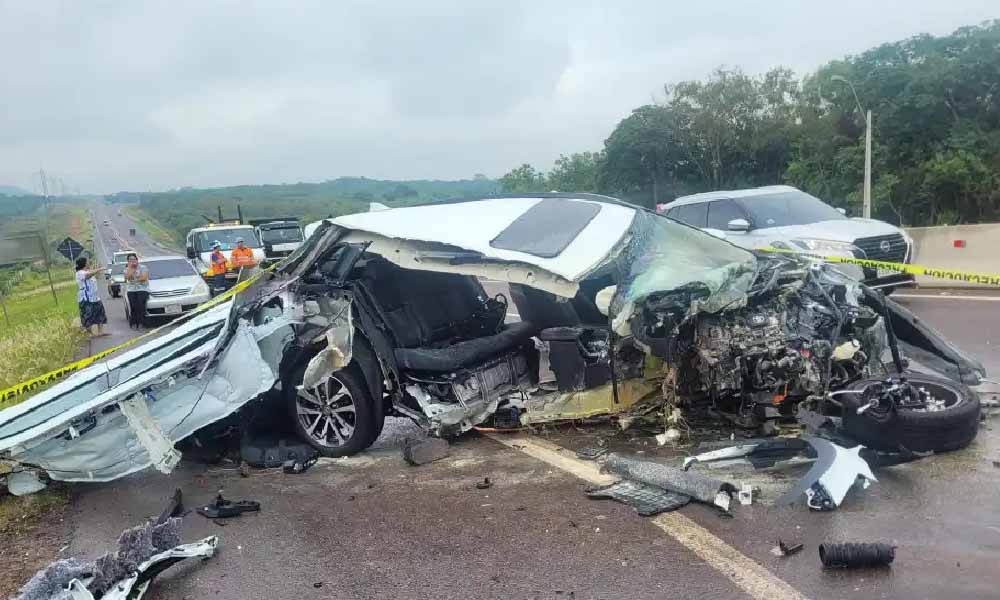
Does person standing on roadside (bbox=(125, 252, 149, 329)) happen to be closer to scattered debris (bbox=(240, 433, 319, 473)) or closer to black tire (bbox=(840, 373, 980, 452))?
scattered debris (bbox=(240, 433, 319, 473))

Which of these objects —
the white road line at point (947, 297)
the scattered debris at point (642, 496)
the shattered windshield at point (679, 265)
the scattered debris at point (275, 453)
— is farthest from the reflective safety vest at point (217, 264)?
the scattered debris at point (642, 496)

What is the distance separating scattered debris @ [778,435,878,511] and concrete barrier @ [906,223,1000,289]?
421 inches

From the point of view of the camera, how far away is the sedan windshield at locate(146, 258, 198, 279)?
59.4 feet

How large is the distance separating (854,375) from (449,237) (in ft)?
9.49

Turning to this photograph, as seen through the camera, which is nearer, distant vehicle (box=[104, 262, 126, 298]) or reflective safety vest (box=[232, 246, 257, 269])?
reflective safety vest (box=[232, 246, 257, 269])

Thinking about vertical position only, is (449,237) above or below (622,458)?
above

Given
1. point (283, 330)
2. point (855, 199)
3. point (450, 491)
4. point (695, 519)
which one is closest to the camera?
point (695, 519)

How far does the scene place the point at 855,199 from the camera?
76.2ft

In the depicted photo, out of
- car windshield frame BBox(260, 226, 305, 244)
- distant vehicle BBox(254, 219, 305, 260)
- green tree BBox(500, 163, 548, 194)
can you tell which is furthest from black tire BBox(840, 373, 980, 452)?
green tree BBox(500, 163, 548, 194)

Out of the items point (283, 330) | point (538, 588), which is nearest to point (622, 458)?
point (538, 588)

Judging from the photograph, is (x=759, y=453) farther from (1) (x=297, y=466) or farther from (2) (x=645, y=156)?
(2) (x=645, y=156)

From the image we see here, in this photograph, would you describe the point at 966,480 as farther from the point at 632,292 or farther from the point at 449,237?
the point at 449,237

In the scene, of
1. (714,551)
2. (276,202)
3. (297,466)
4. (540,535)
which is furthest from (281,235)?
(276,202)

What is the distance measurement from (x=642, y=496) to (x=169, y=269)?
16.7 m
